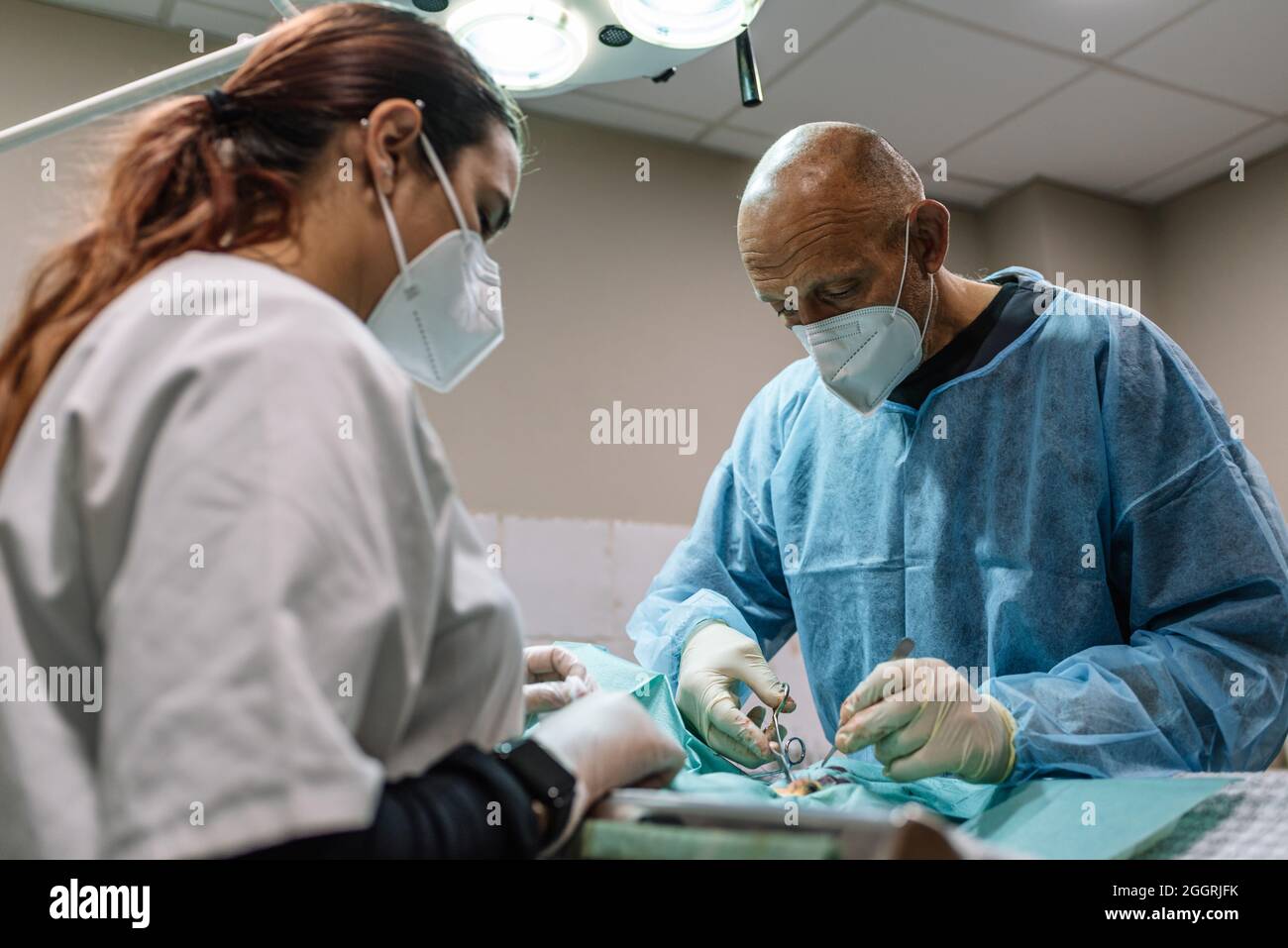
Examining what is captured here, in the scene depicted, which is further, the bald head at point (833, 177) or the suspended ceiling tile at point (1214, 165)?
the suspended ceiling tile at point (1214, 165)

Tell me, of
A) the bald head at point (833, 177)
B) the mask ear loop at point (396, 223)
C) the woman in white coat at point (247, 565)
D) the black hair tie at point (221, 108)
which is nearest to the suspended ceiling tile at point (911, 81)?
the bald head at point (833, 177)

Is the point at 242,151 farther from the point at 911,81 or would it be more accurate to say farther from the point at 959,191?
the point at 959,191

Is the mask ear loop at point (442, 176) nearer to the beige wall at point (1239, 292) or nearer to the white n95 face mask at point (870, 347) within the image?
the white n95 face mask at point (870, 347)

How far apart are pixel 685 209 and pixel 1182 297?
7.20ft

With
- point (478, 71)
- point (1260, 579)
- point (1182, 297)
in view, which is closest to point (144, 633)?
point (478, 71)

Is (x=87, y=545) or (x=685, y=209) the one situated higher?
(x=685, y=209)

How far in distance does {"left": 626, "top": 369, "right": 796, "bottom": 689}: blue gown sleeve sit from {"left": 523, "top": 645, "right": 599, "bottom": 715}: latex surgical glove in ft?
1.11

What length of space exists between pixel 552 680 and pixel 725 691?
28 centimetres

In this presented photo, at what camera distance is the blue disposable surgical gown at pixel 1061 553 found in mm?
1401

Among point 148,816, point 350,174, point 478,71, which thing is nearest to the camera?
point 148,816

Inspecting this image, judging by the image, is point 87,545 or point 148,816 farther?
point 87,545

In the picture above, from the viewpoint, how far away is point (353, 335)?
28.5 inches

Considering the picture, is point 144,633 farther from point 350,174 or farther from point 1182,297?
point 1182,297

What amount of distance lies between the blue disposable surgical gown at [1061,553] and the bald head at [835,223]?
22 centimetres
